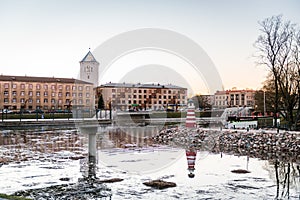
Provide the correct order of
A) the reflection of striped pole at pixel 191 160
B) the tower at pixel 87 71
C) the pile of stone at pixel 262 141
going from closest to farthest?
the reflection of striped pole at pixel 191 160, the pile of stone at pixel 262 141, the tower at pixel 87 71

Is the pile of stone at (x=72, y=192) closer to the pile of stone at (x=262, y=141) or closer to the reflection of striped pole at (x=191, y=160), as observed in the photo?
the reflection of striped pole at (x=191, y=160)

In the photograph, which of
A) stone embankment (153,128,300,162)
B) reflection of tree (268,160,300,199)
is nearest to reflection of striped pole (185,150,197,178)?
stone embankment (153,128,300,162)

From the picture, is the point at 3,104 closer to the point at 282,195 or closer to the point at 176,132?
the point at 176,132

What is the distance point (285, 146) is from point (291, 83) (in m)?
15.6

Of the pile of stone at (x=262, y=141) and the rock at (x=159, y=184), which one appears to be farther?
the pile of stone at (x=262, y=141)

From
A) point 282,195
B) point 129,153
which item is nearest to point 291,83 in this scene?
point 129,153

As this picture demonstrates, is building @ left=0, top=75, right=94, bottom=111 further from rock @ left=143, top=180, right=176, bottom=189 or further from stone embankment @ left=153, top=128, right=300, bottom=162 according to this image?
rock @ left=143, top=180, right=176, bottom=189

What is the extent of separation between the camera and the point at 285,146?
1419 cm

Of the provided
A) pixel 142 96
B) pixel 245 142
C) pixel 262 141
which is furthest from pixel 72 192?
pixel 142 96

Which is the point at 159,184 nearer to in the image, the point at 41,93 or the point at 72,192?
the point at 72,192

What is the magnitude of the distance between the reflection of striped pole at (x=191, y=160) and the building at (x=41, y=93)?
60.6 meters

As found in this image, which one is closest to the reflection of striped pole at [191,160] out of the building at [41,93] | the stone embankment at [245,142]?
the stone embankment at [245,142]

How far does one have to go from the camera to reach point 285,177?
29.1ft

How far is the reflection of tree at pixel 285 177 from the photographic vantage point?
745cm
